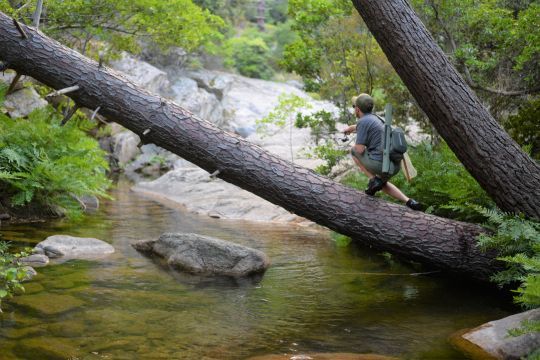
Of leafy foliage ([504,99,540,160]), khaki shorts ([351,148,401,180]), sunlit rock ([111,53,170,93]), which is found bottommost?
khaki shorts ([351,148,401,180])

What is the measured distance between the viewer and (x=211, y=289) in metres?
7.62

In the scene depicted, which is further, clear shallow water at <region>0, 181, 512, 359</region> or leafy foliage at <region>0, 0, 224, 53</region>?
leafy foliage at <region>0, 0, 224, 53</region>

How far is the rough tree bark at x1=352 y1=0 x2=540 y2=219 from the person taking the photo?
7129mm

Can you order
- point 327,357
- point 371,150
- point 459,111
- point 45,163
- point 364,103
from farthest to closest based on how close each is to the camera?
point 45,163 → point 364,103 → point 371,150 → point 459,111 → point 327,357

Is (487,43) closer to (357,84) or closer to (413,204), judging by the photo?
(357,84)

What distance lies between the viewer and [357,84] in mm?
15367

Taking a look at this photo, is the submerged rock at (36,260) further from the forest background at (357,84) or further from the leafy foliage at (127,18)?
the leafy foliage at (127,18)

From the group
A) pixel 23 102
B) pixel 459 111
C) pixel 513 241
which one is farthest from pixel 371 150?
pixel 23 102

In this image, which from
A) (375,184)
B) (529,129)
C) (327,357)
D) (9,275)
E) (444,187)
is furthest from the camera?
(529,129)

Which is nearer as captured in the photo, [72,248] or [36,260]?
[36,260]

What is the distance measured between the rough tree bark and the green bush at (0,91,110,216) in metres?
6.52

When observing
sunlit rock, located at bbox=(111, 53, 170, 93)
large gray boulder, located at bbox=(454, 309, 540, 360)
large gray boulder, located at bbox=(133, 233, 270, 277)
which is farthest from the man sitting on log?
sunlit rock, located at bbox=(111, 53, 170, 93)

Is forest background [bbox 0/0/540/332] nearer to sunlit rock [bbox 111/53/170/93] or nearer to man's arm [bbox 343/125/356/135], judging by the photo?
man's arm [bbox 343/125/356/135]

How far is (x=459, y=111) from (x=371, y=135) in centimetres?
125
